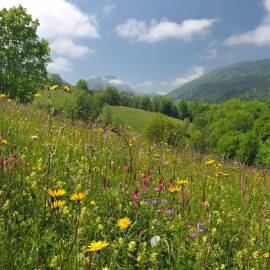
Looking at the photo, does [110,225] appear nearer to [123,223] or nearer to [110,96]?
[123,223]

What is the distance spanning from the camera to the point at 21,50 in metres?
37.3

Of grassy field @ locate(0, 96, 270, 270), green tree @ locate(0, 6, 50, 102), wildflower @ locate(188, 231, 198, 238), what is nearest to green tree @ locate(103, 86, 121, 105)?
green tree @ locate(0, 6, 50, 102)

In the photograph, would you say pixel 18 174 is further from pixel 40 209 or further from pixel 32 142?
pixel 32 142

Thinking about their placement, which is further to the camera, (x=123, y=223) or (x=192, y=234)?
(x=192, y=234)

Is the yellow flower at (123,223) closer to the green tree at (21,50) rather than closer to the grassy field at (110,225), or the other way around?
the grassy field at (110,225)

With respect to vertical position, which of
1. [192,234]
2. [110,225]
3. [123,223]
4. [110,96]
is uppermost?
[110,96]

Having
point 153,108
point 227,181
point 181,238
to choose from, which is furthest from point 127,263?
point 153,108

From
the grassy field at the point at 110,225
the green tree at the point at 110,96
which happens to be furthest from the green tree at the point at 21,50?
the green tree at the point at 110,96

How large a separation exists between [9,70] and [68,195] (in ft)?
118

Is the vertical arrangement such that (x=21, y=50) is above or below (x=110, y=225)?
above

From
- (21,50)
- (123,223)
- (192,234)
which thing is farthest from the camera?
(21,50)

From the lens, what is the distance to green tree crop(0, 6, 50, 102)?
36.4 metres

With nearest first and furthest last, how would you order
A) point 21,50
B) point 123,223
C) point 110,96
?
1. point 123,223
2. point 21,50
3. point 110,96

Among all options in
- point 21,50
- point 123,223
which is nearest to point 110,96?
point 21,50
